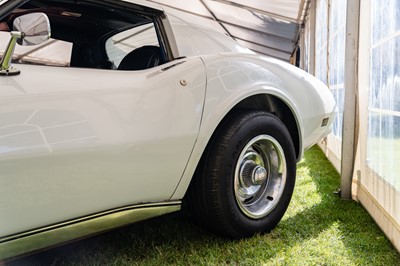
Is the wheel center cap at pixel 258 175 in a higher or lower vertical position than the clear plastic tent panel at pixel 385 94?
lower

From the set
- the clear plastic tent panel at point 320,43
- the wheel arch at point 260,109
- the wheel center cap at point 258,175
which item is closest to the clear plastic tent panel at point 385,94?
the wheel arch at point 260,109

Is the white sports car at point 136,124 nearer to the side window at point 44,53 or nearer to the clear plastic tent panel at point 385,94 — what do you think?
the side window at point 44,53

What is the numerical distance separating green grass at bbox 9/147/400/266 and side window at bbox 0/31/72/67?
1.01m

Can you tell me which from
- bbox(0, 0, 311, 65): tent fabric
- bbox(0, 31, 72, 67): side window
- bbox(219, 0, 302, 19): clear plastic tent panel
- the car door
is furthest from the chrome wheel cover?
bbox(219, 0, 302, 19): clear plastic tent panel

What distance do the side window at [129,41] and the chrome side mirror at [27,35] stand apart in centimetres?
77

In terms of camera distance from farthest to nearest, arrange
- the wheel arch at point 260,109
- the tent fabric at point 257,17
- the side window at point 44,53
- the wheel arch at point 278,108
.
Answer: the tent fabric at point 257,17 → the wheel arch at point 278,108 → the wheel arch at point 260,109 → the side window at point 44,53

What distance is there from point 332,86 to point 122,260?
381 centimetres

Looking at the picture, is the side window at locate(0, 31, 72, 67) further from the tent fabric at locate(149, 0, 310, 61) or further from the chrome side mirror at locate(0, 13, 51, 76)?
the tent fabric at locate(149, 0, 310, 61)

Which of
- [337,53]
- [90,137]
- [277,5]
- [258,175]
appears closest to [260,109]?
[258,175]

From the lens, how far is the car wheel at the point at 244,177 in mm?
1925

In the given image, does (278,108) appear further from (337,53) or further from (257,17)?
(257,17)

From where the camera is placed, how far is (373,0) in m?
2.45

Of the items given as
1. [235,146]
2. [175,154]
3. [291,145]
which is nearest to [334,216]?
[291,145]

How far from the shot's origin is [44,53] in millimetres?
1888
